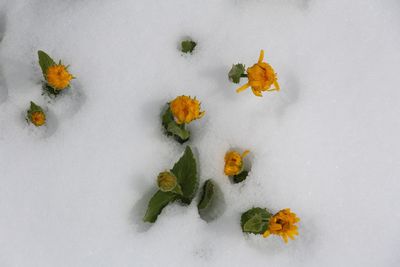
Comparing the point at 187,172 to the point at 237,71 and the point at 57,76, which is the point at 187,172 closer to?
the point at 237,71

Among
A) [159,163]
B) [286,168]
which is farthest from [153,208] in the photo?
[286,168]

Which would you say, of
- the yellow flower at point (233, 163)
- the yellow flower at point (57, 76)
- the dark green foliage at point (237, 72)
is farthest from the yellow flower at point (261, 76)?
the yellow flower at point (57, 76)

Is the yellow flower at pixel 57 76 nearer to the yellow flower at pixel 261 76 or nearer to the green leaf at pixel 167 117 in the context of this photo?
the green leaf at pixel 167 117

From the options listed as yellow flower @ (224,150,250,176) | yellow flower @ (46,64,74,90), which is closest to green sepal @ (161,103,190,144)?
yellow flower @ (224,150,250,176)

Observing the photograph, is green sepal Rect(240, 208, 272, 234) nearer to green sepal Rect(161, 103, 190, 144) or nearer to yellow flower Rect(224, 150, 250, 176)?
yellow flower Rect(224, 150, 250, 176)

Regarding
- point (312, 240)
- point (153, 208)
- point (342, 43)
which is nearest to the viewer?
point (153, 208)

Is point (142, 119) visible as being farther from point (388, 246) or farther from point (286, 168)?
point (388, 246)
